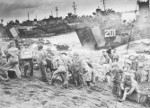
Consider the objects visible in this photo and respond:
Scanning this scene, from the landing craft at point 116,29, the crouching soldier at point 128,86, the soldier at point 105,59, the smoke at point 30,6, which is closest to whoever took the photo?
the crouching soldier at point 128,86

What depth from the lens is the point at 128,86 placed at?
19.5ft

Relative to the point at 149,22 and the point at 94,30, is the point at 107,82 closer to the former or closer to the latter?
the point at 94,30

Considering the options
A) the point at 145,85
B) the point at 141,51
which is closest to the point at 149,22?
the point at 141,51

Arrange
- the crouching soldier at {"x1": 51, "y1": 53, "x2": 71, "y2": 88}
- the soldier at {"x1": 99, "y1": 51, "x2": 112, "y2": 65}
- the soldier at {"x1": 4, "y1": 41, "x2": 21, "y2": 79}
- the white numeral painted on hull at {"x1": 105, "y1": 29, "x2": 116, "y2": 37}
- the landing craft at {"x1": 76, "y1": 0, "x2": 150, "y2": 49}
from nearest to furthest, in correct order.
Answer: the crouching soldier at {"x1": 51, "y1": 53, "x2": 71, "y2": 88}
the soldier at {"x1": 4, "y1": 41, "x2": 21, "y2": 79}
the soldier at {"x1": 99, "y1": 51, "x2": 112, "y2": 65}
the landing craft at {"x1": 76, "y1": 0, "x2": 150, "y2": 49}
the white numeral painted on hull at {"x1": 105, "y1": 29, "x2": 116, "y2": 37}

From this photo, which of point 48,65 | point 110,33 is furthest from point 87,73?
point 110,33

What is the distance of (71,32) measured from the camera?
45.0 ft

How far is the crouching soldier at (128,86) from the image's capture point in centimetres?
582

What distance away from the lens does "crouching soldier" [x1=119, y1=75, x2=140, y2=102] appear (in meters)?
5.82

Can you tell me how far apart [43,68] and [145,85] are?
3.69 metres

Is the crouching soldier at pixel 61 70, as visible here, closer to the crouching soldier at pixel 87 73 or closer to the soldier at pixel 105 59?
the crouching soldier at pixel 87 73

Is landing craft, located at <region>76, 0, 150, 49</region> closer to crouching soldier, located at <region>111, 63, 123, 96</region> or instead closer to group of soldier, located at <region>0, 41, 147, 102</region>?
group of soldier, located at <region>0, 41, 147, 102</region>

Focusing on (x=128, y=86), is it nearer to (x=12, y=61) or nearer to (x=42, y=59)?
(x=42, y=59)

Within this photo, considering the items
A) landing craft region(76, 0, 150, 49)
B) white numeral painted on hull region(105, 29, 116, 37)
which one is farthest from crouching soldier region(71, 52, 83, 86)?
white numeral painted on hull region(105, 29, 116, 37)

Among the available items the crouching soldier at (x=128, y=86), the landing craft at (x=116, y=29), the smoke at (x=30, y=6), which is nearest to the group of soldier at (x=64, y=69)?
the crouching soldier at (x=128, y=86)
